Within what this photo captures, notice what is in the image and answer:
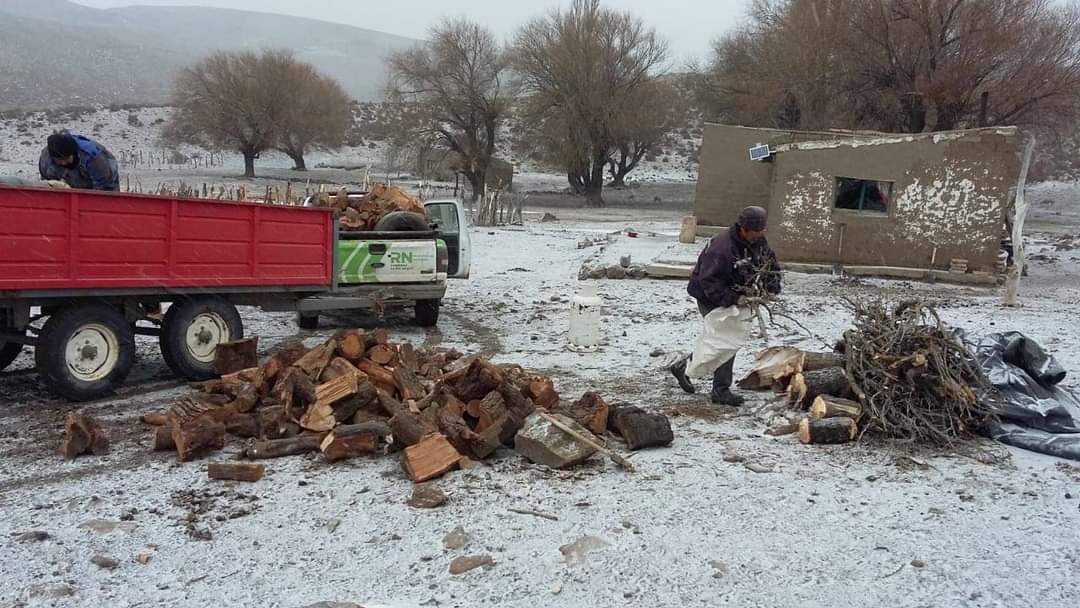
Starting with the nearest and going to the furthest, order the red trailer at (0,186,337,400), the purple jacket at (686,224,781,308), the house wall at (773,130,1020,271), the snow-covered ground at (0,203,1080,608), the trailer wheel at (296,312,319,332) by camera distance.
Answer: the snow-covered ground at (0,203,1080,608) < the red trailer at (0,186,337,400) < the purple jacket at (686,224,781,308) < the trailer wheel at (296,312,319,332) < the house wall at (773,130,1020,271)

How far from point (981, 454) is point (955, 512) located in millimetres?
1071

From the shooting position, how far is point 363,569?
3.64 meters

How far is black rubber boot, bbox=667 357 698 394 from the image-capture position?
6719 millimetres

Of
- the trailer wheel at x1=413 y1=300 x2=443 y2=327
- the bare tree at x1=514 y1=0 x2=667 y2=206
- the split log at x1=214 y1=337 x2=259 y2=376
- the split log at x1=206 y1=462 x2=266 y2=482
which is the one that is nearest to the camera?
the split log at x1=206 y1=462 x2=266 y2=482

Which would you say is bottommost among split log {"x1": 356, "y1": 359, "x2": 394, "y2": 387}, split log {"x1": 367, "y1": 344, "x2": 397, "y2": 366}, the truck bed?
split log {"x1": 356, "y1": 359, "x2": 394, "y2": 387}

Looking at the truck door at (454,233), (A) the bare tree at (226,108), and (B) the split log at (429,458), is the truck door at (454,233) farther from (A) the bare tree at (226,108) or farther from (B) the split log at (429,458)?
(A) the bare tree at (226,108)

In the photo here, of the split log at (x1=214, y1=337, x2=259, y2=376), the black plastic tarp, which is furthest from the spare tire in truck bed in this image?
the black plastic tarp

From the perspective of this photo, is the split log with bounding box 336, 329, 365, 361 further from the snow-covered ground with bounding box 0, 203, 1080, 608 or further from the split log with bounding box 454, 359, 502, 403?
the snow-covered ground with bounding box 0, 203, 1080, 608

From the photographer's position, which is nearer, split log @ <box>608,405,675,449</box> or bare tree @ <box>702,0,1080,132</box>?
split log @ <box>608,405,675,449</box>

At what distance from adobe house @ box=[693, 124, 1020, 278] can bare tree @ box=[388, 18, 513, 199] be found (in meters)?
26.7

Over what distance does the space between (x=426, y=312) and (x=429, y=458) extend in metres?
5.66

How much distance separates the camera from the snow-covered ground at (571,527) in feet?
11.3

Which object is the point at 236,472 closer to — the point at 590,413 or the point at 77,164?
the point at 590,413

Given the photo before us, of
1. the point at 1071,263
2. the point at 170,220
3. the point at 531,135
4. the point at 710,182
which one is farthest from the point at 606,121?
the point at 170,220
